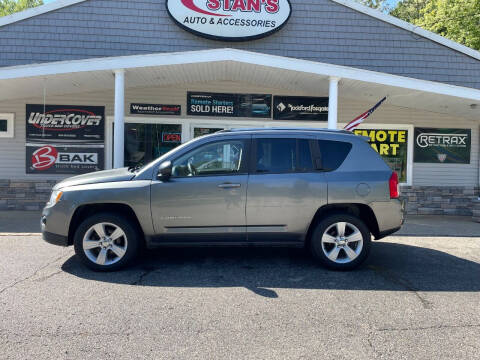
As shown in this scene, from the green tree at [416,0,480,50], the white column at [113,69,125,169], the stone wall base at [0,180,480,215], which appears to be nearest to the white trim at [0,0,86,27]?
the white column at [113,69,125,169]

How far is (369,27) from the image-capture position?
10172mm

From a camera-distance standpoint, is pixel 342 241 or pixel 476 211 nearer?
pixel 342 241

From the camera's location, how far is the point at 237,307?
393 centimetres

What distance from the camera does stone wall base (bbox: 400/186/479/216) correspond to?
34.7 feet

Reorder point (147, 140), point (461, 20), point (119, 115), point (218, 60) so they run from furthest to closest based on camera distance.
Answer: point (461, 20) → point (147, 140) → point (119, 115) → point (218, 60)

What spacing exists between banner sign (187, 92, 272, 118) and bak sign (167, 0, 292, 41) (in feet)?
5.07

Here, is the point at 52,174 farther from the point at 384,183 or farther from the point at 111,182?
the point at 384,183

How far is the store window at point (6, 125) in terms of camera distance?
33.6 feet

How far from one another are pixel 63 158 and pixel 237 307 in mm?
8208

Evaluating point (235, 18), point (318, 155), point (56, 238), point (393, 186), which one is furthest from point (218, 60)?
point (56, 238)

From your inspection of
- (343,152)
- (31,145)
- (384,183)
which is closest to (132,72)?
(31,145)

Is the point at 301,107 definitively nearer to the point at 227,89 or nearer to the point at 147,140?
the point at 227,89

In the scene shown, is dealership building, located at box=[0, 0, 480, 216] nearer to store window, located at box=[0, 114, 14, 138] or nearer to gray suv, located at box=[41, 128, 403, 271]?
store window, located at box=[0, 114, 14, 138]

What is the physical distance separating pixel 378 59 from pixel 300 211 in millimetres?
6864
